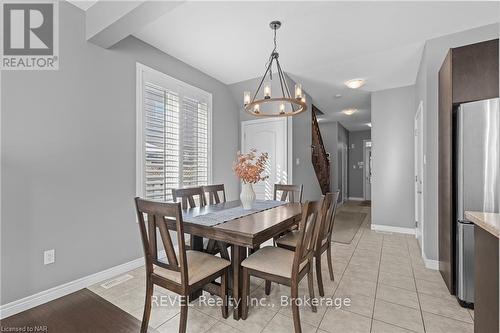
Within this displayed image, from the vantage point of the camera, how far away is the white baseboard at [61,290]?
1895 mm

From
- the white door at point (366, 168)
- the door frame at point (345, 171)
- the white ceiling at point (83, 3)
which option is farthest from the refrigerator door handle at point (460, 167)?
the white door at point (366, 168)

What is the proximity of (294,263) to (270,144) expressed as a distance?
293cm

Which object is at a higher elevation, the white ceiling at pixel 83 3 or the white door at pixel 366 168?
the white ceiling at pixel 83 3

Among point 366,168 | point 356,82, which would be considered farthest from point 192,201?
point 366,168

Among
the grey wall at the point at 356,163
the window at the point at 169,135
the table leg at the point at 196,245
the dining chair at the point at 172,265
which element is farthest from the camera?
the grey wall at the point at 356,163

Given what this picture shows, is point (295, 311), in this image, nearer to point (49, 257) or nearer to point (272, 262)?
point (272, 262)

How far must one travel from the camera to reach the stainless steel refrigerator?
189 cm

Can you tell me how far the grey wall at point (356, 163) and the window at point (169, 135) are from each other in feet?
23.6

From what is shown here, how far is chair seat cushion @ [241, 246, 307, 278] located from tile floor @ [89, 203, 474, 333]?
1.42 ft

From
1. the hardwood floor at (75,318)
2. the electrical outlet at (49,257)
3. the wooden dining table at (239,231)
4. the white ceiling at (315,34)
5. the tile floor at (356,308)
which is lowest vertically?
the hardwood floor at (75,318)

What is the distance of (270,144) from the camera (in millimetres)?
4344

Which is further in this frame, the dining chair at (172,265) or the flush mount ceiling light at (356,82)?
the flush mount ceiling light at (356,82)

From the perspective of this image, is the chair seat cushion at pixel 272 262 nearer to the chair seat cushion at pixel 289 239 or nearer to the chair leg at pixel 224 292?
the chair leg at pixel 224 292

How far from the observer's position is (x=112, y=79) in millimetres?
2600
